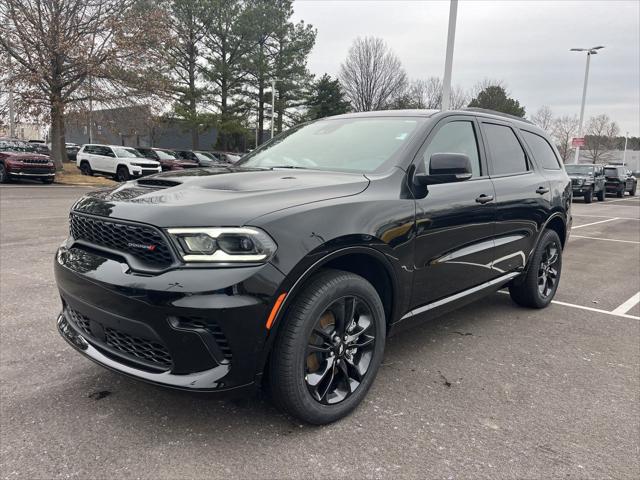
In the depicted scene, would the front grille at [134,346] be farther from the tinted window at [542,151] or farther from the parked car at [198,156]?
the parked car at [198,156]

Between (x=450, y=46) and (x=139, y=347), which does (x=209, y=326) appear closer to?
(x=139, y=347)

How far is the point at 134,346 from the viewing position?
8.05ft

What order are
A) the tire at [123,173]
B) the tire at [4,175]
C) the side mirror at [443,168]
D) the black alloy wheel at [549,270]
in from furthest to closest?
the tire at [123,173], the tire at [4,175], the black alloy wheel at [549,270], the side mirror at [443,168]

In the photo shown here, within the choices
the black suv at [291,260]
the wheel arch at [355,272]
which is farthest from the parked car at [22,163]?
the wheel arch at [355,272]

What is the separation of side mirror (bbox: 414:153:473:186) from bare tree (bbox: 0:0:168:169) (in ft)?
72.3

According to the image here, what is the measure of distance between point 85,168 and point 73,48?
6453 millimetres

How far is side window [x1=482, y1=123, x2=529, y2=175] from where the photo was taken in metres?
4.20

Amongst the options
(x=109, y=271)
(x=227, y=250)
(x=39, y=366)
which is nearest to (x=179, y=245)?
(x=227, y=250)

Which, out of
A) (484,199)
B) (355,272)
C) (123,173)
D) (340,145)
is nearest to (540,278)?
(484,199)

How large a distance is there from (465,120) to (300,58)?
35.5 metres

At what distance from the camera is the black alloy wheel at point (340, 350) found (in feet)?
8.74

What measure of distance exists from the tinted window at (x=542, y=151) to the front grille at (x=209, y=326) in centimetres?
373

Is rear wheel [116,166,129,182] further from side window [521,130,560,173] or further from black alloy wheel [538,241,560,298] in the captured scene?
black alloy wheel [538,241,560,298]

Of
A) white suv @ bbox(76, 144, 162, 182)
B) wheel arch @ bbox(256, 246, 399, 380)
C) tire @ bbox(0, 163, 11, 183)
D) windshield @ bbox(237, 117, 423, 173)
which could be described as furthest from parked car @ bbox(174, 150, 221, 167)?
wheel arch @ bbox(256, 246, 399, 380)
